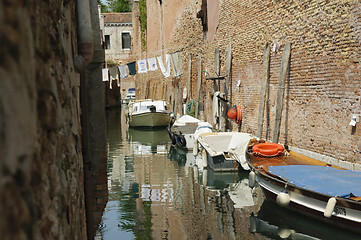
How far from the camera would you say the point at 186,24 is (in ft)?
67.8

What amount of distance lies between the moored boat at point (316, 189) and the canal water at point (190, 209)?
0.25 meters

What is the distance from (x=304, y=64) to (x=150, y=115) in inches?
451

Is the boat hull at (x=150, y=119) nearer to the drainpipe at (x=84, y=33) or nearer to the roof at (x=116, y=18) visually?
the drainpipe at (x=84, y=33)

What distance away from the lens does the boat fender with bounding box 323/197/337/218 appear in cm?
559

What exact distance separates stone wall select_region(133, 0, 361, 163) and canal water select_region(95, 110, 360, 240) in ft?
5.96

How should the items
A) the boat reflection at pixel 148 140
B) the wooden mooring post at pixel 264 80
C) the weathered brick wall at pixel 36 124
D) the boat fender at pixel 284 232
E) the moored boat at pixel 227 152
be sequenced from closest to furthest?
the weathered brick wall at pixel 36 124, the boat fender at pixel 284 232, the moored boat at pixel 227 152, the wooden mooring post at pixel 264 80, the boat reflection at pixel 148 140

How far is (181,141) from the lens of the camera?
1345 cm

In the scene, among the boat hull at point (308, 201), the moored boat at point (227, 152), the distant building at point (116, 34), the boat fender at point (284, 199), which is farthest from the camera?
the distant building at point (116, 34)

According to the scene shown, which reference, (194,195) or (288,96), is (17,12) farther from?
(288,96)

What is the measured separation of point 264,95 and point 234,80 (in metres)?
2.89

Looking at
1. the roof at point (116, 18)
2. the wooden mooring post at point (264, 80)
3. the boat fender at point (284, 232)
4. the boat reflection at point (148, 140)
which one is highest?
the roof at point (116, 18)

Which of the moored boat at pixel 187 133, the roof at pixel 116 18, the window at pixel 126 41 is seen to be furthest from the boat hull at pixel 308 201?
the roof at pixel 116 18

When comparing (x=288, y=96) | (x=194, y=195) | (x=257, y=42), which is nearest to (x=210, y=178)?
(x=194, y=195)

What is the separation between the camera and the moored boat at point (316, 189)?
5543 mm
